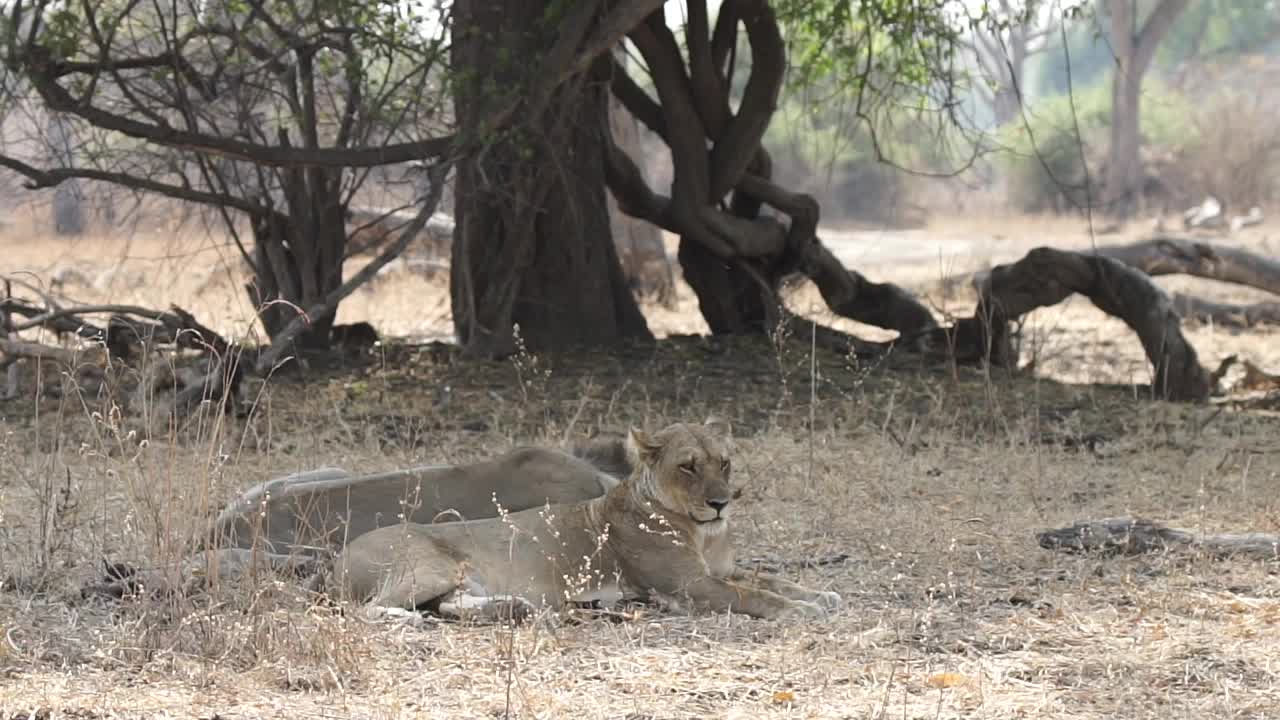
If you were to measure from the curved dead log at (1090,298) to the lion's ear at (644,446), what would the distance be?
563cm

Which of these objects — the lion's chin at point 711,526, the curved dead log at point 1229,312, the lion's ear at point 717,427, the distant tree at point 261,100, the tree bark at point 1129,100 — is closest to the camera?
the lion's chin at point 711,526

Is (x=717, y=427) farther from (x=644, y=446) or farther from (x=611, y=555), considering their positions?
(x=611, y=555)

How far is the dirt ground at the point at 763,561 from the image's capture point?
14.1 ft

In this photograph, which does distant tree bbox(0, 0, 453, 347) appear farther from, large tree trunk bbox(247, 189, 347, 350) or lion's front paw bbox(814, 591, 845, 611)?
lion's front paw bbox(814, 591, 845, 611)

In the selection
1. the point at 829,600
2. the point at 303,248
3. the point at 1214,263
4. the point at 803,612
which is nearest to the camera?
the point at 803,612

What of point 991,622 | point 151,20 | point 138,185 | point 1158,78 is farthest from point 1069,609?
point 1158,78

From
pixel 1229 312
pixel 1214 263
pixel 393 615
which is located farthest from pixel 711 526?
pixel 1229 312

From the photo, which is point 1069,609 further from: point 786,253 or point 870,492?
point 786,253

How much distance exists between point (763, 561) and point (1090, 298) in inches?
224

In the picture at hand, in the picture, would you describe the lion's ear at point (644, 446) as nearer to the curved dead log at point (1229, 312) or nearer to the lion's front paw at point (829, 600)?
the lion's front paw at point (829, 600)

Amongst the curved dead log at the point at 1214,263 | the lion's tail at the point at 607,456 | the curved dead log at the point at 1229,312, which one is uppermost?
the curved dead log at the point at 1214,263

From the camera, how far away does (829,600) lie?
5250 millimetres

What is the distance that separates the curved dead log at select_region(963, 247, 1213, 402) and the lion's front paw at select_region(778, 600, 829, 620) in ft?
18.7

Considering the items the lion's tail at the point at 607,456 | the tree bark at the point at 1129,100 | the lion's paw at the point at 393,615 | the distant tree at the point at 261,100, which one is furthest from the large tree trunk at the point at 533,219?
the tree bark at the point at 1129,100
